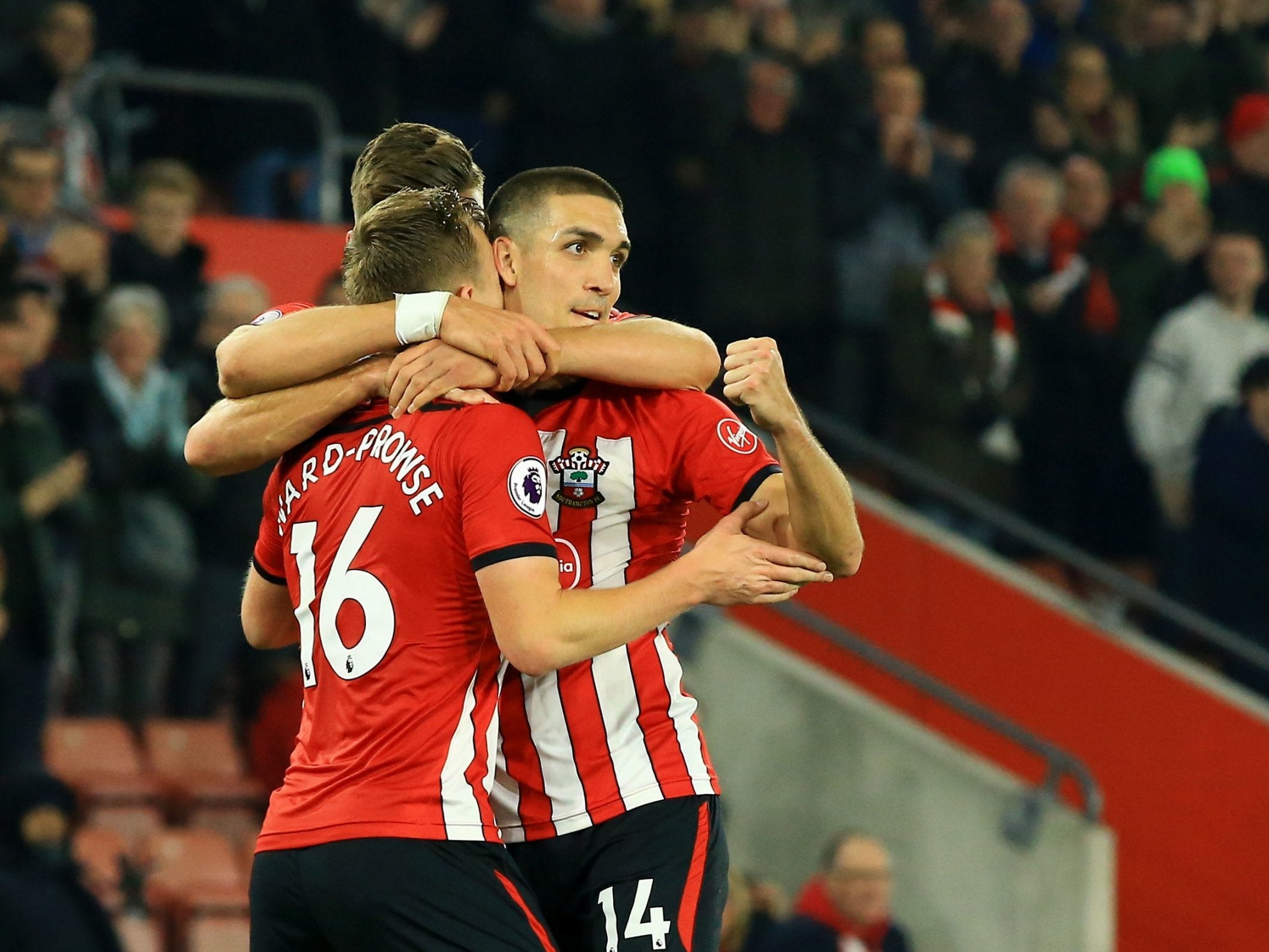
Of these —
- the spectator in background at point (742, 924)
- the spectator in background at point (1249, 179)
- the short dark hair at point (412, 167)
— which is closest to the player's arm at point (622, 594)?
the short dark hair at point (412, 167)

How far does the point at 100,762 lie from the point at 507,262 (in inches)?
184

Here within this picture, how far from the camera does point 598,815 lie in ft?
12.8

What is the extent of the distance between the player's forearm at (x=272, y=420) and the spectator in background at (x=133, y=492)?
4.26 m

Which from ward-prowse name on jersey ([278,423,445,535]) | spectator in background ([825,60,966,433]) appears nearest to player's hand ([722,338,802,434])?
ward-prowse name on jersey ([278,423,445,535])

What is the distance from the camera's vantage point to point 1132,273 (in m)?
10.6

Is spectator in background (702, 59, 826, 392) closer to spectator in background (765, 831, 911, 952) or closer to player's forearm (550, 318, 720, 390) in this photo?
spectator in background (765, 831, 911, 952)

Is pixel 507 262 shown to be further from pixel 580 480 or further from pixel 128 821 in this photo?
pixel 128 821

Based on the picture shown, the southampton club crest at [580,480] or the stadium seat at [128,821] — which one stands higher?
the southampton club crest at [580,480]

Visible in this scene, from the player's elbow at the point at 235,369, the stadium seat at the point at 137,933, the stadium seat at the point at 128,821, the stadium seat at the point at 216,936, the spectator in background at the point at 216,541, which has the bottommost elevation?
the stadium seat at the point at 216,936

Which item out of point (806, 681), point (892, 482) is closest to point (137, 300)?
point (806, 681)

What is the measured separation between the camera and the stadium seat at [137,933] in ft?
23.6

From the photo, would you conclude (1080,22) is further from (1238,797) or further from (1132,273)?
(1238,797)

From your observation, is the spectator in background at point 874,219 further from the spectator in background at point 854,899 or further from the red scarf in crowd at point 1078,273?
the spectator in background at point 854,899

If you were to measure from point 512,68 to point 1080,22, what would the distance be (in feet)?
16.2
